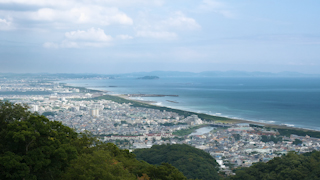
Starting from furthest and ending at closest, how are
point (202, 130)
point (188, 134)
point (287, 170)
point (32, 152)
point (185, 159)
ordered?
point (202, 130) < point (188, 134) < point (185, 159) < point (287, 170) < point (32, 152)

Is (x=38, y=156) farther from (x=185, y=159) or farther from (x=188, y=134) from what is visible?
(x=188, y=134)

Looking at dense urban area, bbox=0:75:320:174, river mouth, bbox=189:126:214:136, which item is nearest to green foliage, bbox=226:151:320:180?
dense urban area, bbox=0:75:320:174

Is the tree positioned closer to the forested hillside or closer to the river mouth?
the forested hillside

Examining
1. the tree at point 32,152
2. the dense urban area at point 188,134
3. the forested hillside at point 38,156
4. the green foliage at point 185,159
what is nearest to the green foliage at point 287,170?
the green foliage at point 185,159

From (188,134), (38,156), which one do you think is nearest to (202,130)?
(188,134)

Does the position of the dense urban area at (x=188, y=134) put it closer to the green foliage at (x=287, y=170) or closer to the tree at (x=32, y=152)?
the green foliage at (x=287, y=170)

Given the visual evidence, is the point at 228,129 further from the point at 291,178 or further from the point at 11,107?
the point at 11,107

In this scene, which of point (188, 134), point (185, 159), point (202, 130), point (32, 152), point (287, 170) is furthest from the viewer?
point (202, 130)
